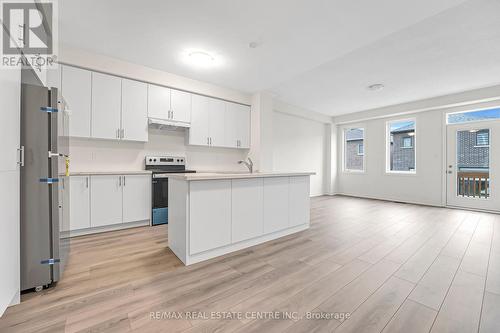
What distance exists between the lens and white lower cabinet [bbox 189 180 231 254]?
2.13 meters

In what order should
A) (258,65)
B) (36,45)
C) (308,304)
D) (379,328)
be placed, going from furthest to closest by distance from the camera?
(258,65), (36,45), (308,304), (379,328)

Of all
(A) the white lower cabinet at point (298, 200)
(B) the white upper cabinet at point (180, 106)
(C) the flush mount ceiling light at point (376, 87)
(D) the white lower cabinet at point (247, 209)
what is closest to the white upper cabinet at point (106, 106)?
(B) the white upper cabinet at point (180, 106)

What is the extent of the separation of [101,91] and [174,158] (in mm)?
1558

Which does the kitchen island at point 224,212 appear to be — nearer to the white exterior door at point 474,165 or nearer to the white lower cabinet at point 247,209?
the white lower cabinet at point 247,209

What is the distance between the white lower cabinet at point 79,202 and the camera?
2.86 metres

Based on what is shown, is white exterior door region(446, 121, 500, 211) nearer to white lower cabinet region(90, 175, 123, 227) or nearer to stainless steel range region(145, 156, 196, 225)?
stainless steel range region(145, 156, 196, 225)

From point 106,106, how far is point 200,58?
1.65m

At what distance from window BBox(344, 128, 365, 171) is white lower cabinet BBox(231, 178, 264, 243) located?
5519mm

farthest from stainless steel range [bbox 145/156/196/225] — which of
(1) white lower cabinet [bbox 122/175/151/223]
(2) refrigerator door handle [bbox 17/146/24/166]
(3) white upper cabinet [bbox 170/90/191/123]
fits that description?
(2) refrigerator door handle [bbox 17/146/24/166]

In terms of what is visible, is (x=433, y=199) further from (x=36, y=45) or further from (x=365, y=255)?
(x=36, y=45)

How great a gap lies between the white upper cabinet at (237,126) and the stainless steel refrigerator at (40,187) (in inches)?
122

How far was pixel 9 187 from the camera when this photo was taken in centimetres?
140

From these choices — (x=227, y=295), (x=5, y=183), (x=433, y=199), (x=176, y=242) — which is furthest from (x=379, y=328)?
(x=433, y=199)

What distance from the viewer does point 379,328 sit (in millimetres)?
1315
